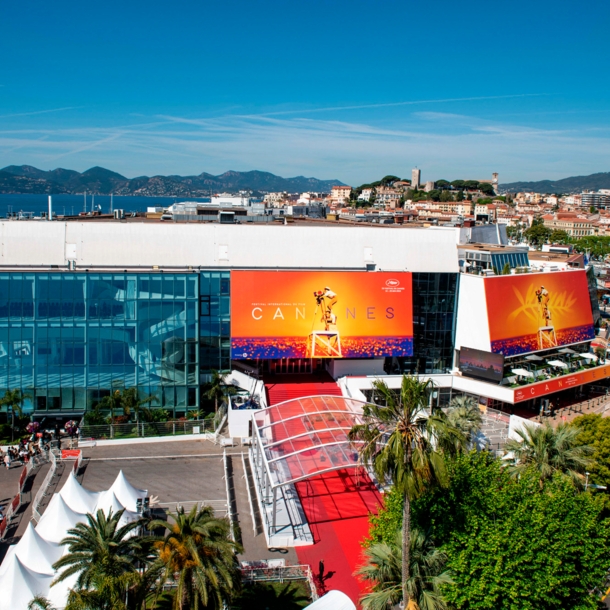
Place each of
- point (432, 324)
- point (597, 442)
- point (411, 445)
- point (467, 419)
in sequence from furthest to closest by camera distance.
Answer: point (432, 324) < point (467, 419) < point (597, 442) < point (411, 445)

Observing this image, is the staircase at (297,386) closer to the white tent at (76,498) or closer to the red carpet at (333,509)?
the red carpet at (333,509)

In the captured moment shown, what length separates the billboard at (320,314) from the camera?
136ft

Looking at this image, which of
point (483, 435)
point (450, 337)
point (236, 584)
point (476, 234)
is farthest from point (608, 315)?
point (236, 584)

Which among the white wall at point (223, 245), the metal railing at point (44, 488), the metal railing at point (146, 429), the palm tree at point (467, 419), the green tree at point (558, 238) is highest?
the green tree at point (558, 238)

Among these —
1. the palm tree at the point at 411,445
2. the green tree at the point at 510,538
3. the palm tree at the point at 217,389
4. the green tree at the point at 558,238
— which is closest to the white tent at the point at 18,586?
the palm tree at the point at 411,445

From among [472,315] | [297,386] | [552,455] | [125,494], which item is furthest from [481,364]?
[125,494]

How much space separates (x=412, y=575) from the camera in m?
20.6

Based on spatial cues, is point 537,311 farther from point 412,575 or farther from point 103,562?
point 103,562

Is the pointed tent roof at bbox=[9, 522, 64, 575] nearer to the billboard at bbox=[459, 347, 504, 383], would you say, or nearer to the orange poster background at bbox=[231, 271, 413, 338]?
the orange poster background at bbox=[231, 271, 413, 338]

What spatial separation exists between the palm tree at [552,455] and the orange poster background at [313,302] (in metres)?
16.5

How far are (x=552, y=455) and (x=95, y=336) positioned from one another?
97.5 ft

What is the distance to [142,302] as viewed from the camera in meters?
39.6

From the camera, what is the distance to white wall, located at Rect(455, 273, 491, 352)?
45188 mm

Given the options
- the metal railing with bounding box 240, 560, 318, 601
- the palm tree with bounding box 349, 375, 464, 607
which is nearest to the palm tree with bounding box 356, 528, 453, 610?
the metal railing with bounding box 240, 560, 318, 601
